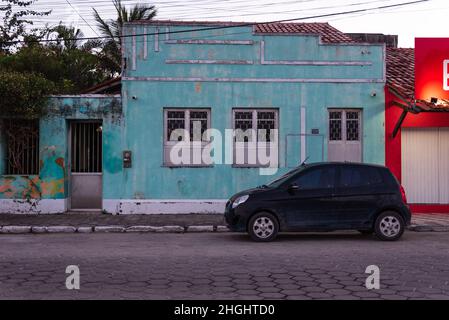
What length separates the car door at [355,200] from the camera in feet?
35.2

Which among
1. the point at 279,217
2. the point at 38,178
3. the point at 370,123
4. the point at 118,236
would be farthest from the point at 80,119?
the point at 370,123

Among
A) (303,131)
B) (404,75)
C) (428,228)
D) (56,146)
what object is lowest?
(428,228)

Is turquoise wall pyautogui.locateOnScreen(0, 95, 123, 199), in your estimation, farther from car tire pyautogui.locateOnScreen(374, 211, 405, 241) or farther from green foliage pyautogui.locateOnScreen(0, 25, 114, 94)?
green foliage pyautogui.locateOnScreen(0, 25, 114, 94)

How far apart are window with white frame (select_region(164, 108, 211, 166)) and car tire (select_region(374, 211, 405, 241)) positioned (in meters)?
6.24

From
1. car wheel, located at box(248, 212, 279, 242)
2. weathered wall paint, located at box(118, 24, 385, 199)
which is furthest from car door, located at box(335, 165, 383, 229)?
weathered wall paint, located at box(118, 24, 385, 199)

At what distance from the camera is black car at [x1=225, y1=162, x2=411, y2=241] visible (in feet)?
34.8

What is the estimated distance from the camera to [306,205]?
420 inches

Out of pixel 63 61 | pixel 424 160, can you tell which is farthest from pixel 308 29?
pixel 63 61

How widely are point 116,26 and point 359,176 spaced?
19407 mm

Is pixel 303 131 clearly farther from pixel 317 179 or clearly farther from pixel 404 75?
pixel 317 179

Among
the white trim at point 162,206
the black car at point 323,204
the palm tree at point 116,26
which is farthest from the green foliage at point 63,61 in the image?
the black car at point 323,204
